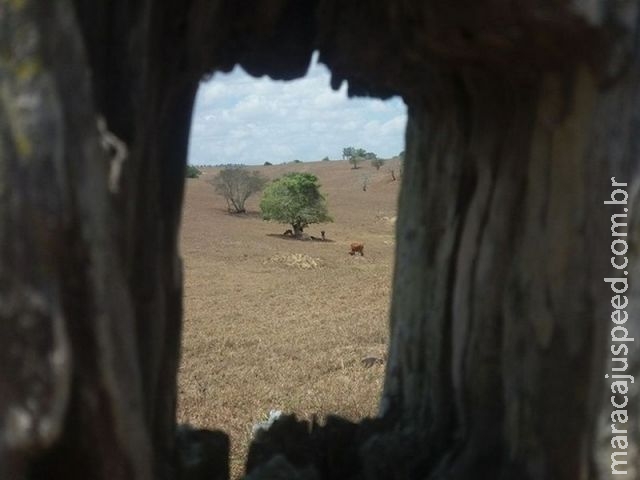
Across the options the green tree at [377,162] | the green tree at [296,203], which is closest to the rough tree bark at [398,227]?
the green tree at [296,203]

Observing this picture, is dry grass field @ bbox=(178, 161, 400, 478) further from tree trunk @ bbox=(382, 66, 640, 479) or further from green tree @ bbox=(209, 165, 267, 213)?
green tree @ bbox=(209, 165, 267, 213)

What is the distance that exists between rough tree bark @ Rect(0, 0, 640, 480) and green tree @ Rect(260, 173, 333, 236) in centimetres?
2855

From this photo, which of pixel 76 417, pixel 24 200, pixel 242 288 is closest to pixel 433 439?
pixel 76 417

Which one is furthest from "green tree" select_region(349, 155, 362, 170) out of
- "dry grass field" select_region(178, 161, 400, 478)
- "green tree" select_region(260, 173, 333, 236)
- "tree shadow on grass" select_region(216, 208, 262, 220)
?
"dry grass field" select_region(178, 161, 400, 478)

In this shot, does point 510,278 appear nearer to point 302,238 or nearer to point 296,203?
point 302,238

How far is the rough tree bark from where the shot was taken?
5.13 ft

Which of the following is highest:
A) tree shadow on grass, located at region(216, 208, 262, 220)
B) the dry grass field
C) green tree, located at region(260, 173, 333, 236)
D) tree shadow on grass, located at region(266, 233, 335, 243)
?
green tree, located at region(260, 173, 333, 236)

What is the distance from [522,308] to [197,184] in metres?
52.0

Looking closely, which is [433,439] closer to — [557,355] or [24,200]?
[557,355]

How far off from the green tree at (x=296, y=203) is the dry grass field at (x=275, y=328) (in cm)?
100

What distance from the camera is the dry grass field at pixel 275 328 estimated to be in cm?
696

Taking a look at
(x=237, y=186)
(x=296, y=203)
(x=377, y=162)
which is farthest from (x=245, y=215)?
(x=377, y=162)

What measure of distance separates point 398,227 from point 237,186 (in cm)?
3745

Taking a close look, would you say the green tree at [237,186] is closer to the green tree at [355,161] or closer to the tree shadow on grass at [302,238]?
the tree shadow on grass at [302,238]
